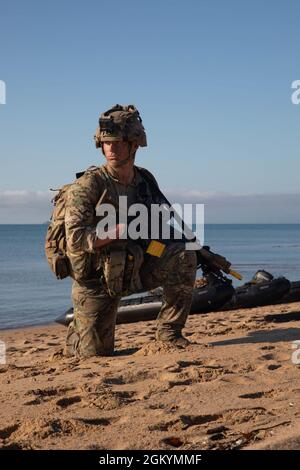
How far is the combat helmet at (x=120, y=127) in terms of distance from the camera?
248 inches

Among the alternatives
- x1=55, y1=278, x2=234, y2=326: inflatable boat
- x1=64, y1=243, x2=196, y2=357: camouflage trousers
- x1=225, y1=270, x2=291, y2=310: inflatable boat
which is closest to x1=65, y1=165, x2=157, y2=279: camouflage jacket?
x1=64, y1=243, x2=196, y2=357: camouflage trousers

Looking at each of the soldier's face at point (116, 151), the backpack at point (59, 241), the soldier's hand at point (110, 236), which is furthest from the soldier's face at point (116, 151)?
Result: the soldier's hand at point (110, 236)

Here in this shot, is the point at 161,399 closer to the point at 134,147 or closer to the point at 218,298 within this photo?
the point at 134,147

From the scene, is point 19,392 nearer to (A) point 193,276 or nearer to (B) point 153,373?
(B) point 153,373

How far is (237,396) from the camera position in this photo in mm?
4688

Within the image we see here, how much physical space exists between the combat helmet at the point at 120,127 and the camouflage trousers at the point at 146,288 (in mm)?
1067

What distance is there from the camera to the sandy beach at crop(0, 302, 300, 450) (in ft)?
12.6

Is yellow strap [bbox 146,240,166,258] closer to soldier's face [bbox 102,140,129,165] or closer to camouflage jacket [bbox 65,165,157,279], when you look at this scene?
camouflage jacket [bbox 65,165,157,279]

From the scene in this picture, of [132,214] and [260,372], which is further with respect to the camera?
[132,214]

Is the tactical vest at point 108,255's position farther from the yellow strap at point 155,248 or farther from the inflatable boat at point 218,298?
the inflatable boat at point 218,298

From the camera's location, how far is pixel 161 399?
4.66 meters

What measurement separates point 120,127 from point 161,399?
2.65 metres

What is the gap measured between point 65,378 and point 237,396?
4.57ft
